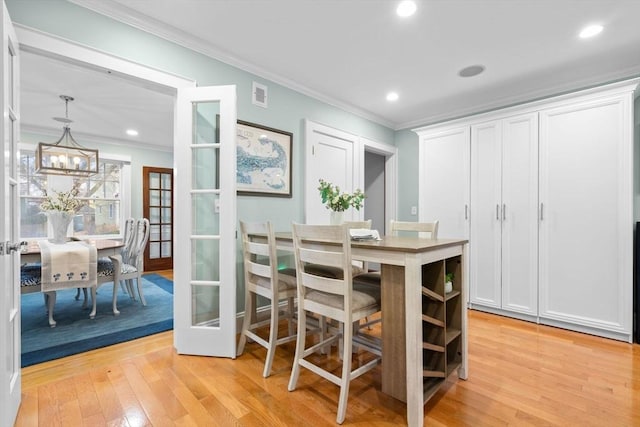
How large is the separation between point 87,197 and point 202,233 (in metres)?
4.33

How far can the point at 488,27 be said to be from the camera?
2279 millimetres

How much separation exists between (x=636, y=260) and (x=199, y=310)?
12.0 feet

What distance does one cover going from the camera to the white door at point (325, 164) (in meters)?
3.42

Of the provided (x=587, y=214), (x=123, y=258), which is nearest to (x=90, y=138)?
(x=123, y=258)

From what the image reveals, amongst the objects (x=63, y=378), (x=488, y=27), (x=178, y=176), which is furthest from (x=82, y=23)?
(x=488, y=27)

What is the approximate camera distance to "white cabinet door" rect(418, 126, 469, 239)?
3.53 metres

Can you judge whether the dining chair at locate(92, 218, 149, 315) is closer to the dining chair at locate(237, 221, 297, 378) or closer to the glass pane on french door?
the glass pane on french door

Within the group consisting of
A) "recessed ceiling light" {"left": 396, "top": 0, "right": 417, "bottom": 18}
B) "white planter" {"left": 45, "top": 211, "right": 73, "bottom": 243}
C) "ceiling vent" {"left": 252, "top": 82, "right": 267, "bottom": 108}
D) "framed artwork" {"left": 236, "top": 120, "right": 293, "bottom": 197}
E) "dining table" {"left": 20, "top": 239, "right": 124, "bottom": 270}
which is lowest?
"dining table" {"left": 20, "top": 239, "right": 124, "bottom": 270}

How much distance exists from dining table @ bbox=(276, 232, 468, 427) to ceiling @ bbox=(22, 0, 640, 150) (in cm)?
165

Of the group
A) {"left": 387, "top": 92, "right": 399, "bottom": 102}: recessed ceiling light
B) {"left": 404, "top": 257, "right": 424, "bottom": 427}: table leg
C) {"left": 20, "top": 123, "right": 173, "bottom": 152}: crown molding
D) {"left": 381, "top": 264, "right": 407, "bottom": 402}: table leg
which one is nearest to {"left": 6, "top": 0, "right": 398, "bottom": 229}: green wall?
{"left": 387, "top": 92, "right": 399, "bottom": 102}: recessed ceiling light

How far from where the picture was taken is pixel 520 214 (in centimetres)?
312

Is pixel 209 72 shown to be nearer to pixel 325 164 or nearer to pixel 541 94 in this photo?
pixel 325 164

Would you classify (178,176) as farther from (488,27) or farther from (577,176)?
(577,176)

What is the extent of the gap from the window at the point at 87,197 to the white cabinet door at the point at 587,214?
252 inches
